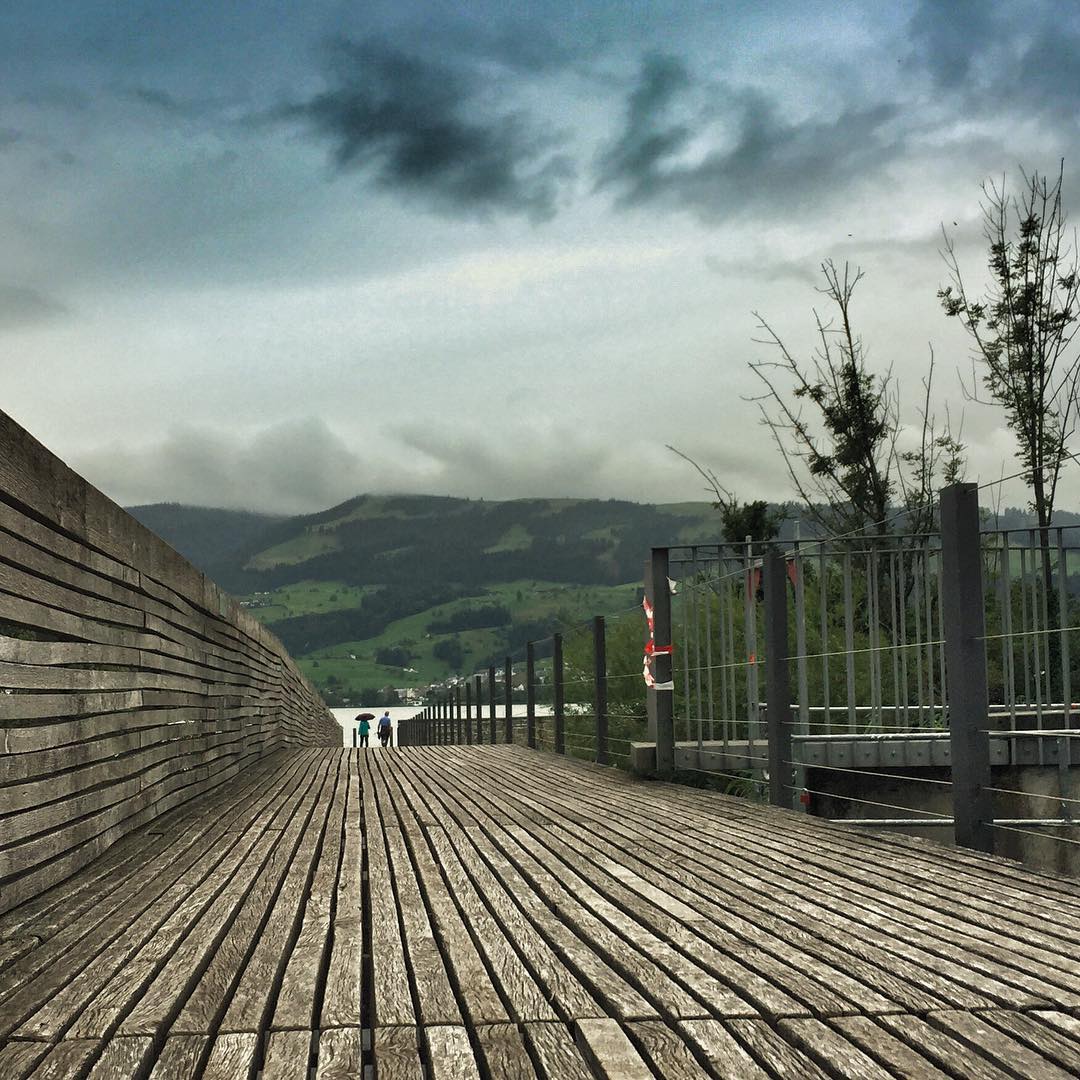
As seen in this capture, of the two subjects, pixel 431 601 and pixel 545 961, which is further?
pixel 431 601

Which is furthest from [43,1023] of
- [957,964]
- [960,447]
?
[960,447]

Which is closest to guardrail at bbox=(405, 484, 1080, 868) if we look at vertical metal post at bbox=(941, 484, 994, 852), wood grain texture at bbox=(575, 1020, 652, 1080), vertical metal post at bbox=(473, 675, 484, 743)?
vertical metal post at bbox=(941, 484, 994, 852)

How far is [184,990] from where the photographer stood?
9.07 ft

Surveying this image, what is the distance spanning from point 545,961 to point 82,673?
2418 mm

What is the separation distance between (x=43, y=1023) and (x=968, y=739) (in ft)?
10.7

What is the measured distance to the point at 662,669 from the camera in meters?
9.08

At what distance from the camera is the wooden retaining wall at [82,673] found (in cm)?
382

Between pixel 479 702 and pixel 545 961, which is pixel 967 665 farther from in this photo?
pixel 479 702

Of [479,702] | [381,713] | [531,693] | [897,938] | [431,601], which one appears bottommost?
[381,713]

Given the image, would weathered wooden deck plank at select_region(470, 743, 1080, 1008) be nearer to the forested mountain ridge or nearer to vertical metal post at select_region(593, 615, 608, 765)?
vertical metal post at select_region(593, 615, 608, 765)

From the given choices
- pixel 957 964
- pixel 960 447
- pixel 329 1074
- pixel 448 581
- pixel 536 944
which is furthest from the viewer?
pixel 448 581

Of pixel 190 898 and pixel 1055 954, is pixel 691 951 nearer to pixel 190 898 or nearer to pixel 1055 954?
pixel 1055 954

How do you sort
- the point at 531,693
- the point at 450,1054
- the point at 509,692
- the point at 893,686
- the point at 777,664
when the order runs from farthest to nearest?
the point at 509,692
the point at 531,693
the point at 893,686
the point at 777,664
the point at 450,1054

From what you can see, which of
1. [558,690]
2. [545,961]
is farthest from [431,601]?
[545,961]
